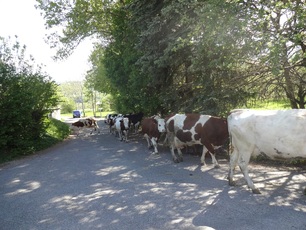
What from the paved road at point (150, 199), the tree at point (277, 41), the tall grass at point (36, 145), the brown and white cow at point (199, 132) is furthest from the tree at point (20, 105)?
the tree at point (277, 41)

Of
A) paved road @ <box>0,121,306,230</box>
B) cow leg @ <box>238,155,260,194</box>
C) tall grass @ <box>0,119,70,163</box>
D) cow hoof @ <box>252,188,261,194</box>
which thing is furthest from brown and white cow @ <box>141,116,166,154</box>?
tall grass @ <box>0,119,70,163</box>

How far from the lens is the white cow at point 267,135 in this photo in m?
6.44

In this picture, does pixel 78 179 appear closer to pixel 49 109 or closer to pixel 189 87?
pixel 189 87

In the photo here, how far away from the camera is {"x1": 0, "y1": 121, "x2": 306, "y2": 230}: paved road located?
5.66 metres

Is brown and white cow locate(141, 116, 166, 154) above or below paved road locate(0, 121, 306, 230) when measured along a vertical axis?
above

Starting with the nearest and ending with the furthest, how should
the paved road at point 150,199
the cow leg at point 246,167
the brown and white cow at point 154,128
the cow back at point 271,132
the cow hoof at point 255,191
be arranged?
1. the paved road at point 150,199
2. the cow back at point 271,132
3. the cow hoof at point 255,191
4. the cow leg at point 246,167
5. the brown and white cow at point 154,128

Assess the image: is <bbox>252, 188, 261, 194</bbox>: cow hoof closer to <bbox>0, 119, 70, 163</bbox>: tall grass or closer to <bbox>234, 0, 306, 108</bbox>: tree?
<bbox>234, 0, 306, 108</bbox>: tree

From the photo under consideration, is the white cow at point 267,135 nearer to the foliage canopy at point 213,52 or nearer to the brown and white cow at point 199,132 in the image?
the foliage canopy at point 213,52

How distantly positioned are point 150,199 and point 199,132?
4.21 meters

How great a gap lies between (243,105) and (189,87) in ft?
9.07

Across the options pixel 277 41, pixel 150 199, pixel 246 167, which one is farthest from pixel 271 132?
pixel 150 199

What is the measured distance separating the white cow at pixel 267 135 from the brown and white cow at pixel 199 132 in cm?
250

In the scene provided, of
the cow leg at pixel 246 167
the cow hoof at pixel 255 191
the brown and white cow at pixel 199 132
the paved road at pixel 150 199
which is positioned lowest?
the paved road at pixel 150 199

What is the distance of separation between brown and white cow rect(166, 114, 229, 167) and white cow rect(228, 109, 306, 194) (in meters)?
2.50
